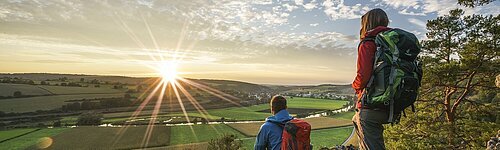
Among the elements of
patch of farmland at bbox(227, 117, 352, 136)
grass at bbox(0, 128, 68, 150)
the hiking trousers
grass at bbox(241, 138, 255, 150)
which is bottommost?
grass at bbox(241, 138, 255, 150)

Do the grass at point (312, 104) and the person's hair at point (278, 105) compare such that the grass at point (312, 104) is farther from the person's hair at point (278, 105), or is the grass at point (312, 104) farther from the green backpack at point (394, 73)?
the green backpack at point (394, 73)

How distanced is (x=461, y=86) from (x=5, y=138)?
53.1m

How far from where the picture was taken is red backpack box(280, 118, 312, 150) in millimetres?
3391

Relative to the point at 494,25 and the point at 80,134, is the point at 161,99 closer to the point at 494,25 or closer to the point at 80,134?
the point at 80,134

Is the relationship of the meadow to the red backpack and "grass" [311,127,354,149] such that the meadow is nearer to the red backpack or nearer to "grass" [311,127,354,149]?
"grass" [311,127,354,149]

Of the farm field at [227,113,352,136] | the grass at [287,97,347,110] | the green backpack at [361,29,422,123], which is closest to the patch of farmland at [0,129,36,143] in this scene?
the farm field at [227,113,352,136]

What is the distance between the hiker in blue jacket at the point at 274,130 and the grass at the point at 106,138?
39404 mm

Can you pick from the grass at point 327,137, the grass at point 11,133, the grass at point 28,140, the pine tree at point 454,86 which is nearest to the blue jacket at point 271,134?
the pine tree at point 454,86

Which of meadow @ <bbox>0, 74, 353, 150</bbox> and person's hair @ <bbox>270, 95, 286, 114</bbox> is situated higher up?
person's hair @ <bbox>270, 95, 286, 114</bbox>

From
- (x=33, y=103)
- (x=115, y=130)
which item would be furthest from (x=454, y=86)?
(x=33, y=103)

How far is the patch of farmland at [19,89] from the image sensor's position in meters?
57.6

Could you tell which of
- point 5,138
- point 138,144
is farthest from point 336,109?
point 5,138

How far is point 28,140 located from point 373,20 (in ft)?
167

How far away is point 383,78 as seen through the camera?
2584 millimetres
